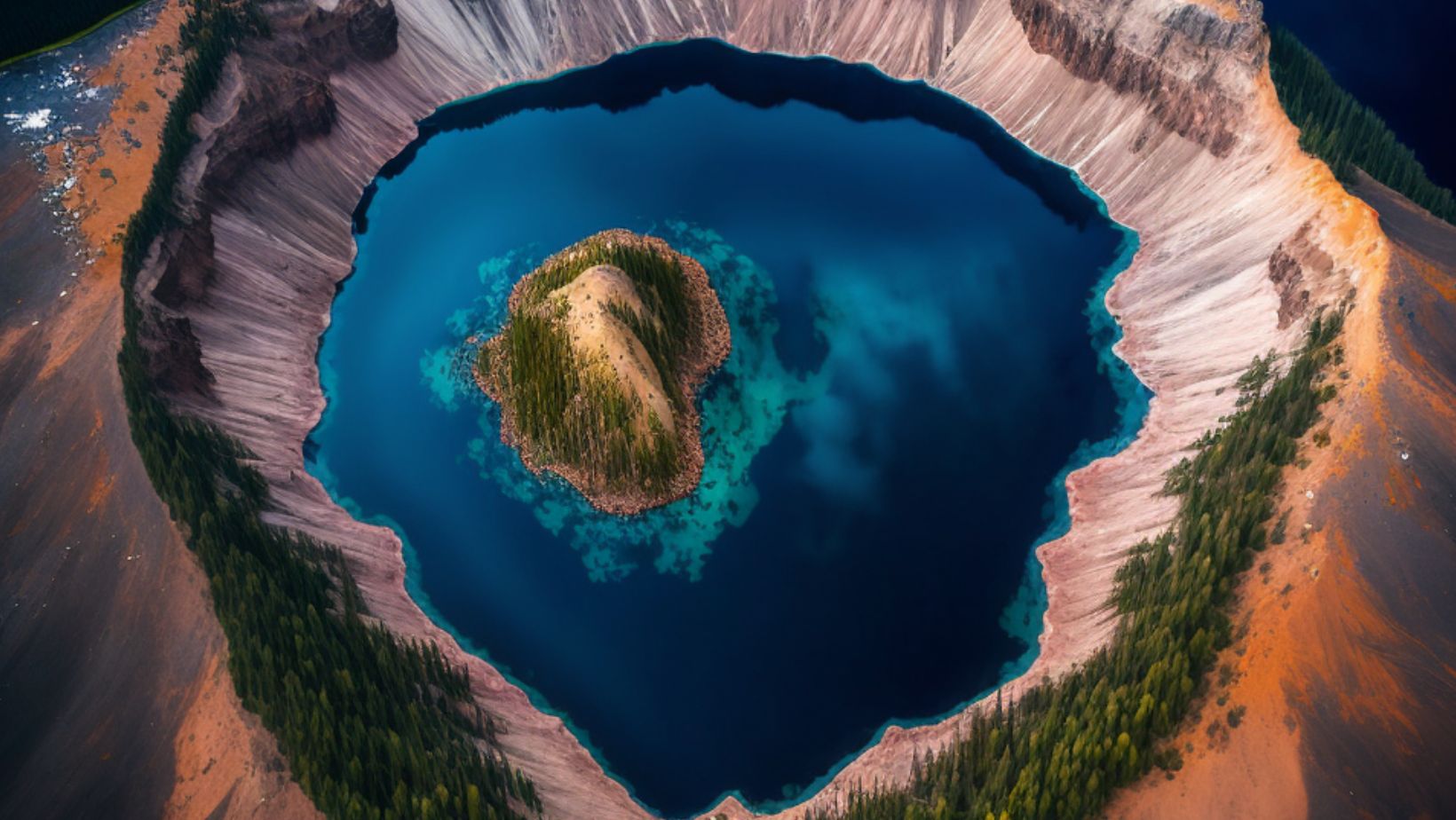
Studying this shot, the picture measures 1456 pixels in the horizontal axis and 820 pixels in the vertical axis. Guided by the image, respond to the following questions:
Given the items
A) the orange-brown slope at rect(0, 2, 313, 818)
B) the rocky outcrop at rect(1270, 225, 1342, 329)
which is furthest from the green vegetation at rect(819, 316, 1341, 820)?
the orange-brown slope at rect(0, 2, 313, 818)

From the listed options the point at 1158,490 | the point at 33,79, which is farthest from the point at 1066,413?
the point at 33,79

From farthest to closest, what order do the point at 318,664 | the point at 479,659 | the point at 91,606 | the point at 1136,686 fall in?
the point at 479,659, the point at 91,606, the point at 318,664, the point at 1136,686

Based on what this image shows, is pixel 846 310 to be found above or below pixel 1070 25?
below

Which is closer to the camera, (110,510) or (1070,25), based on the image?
(110,510)

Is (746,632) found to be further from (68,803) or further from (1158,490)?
(68,803)

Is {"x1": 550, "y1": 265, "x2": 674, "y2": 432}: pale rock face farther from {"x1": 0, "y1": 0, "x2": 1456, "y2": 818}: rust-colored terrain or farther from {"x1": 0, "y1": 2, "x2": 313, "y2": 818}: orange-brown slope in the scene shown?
{"x1": 0, "y1": 2, "x2": 313, "y2": 818}: orange-brown slope

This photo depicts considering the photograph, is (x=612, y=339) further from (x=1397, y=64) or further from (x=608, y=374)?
(x=1397, y=64)

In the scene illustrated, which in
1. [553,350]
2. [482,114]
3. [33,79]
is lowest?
[482,114]

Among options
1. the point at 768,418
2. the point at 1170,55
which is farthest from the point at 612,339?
the point at 1170,55
